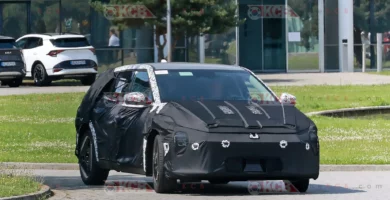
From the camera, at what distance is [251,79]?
13164mm

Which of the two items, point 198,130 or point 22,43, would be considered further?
point 22,43

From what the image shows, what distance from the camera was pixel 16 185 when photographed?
11906 mm

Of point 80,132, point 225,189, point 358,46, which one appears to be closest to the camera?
point 225,189

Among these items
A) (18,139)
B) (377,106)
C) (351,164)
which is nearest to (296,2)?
(377,106)

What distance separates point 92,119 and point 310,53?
117ft

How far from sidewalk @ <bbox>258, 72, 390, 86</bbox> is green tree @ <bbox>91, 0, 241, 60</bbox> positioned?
2745 millimetres

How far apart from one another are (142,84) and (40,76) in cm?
2547

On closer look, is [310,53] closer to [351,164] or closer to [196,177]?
[351,164]

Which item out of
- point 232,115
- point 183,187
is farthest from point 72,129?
point 232,115

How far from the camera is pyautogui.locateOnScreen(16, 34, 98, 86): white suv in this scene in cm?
3719

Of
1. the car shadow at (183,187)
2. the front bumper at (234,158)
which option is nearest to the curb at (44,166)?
the car shadow at (183,187)

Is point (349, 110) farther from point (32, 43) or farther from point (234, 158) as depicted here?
point (32, 43)

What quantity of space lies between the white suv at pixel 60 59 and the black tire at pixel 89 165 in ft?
76.4

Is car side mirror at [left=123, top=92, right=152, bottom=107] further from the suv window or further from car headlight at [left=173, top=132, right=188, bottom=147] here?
the suv window
